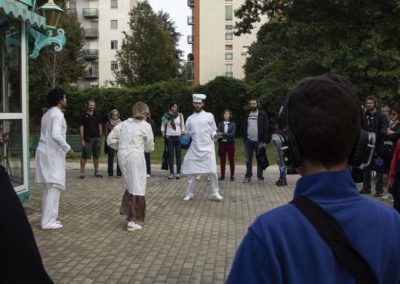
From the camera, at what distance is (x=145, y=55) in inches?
1902

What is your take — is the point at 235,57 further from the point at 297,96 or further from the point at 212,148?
the point at 297,96

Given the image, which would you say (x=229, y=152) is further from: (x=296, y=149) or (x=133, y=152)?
(x=296, y=149)

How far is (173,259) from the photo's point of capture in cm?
638

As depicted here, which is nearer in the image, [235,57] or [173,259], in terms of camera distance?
[173,259]

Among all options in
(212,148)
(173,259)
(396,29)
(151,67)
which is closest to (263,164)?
(212,148)

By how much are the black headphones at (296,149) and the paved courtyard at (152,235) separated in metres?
3.88

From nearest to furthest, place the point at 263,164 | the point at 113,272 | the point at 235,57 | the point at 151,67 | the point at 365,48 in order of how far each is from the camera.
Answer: the point at 113,272 < the point at 263,164 < the point at 365,48 < the point at 151,67 < the point at 235,57

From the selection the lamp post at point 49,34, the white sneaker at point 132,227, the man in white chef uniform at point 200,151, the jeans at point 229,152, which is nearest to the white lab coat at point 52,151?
the white sneaker at point 132,227

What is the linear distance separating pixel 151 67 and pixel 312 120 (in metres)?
47.1

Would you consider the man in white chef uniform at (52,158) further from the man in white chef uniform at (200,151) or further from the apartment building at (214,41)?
the apartment building at (214,41)

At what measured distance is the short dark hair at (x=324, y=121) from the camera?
67.5 inches

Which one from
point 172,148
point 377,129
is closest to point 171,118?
point 172,148

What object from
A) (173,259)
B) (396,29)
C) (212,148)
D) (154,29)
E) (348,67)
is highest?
(154,29)

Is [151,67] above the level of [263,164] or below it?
above
